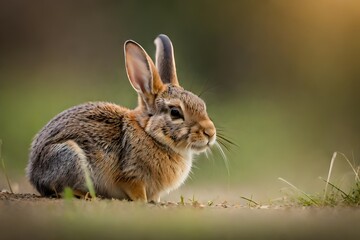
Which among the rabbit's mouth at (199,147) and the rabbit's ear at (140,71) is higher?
the rabbit's ear at (140,71)

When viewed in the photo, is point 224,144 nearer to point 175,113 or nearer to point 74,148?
point 175,113

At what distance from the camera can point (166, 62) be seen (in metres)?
5.70

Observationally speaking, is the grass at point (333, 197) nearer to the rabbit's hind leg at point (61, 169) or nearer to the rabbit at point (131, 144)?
the rabbit at point (131, 144)

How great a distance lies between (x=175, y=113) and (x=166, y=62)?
818 mm

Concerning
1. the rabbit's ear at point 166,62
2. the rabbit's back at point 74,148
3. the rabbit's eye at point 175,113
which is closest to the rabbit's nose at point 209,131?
the rabbit's eye at point 175,113

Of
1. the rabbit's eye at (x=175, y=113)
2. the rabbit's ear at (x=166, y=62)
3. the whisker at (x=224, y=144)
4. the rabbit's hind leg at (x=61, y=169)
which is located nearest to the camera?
the rabbit's hind leg at (x=61, y=169)

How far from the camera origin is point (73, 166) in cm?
475

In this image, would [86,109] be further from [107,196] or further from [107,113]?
[107,196]

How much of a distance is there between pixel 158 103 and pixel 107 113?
0.46 meters

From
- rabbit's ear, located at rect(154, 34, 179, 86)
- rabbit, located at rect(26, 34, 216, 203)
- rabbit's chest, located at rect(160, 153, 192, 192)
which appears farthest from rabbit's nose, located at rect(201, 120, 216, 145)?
rabbit's ear, located at rect(154, 34, 179, 86)

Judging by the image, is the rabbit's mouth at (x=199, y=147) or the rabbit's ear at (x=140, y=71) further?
the rabbit's ear at (x=140, y=71)

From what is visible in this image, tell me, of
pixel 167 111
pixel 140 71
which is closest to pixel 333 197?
pixel 167 111

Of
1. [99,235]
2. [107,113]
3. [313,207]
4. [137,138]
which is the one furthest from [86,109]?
[99,235]

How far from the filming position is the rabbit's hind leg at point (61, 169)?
4746 mm
